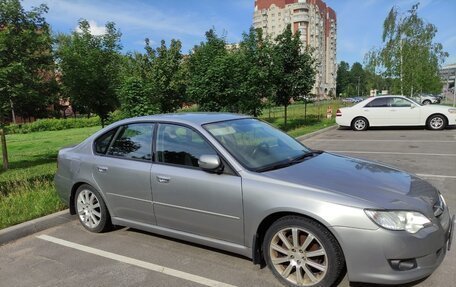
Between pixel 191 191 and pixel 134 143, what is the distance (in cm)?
117

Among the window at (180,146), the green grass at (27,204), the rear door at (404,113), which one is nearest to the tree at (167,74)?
the rear door at (404,113)

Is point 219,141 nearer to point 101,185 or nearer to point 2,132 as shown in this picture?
point 101,185

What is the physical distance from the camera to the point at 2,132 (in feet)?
34.4

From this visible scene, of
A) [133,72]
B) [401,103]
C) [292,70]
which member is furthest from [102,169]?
[292,70]

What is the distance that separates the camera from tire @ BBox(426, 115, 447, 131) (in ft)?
52.7

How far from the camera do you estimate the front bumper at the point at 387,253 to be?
9.84 feet

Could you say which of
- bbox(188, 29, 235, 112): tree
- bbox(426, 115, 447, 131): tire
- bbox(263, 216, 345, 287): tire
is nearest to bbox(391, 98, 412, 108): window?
bbox(426, 115, 447, 131): tire

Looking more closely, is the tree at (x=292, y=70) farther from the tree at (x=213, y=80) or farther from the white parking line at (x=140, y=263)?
the white parking line at (x=140, y=263)

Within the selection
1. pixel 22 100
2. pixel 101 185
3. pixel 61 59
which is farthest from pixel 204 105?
pixel 101 185

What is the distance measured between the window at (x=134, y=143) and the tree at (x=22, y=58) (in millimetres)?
5588

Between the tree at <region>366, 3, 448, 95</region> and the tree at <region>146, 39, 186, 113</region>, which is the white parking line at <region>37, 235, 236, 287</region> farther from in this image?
the tree at <region>366, 3, 448, 95</region>

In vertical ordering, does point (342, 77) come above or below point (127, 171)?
above

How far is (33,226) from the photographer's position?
5234 mm

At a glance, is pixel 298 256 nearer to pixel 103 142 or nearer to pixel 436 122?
pixel 103 142
